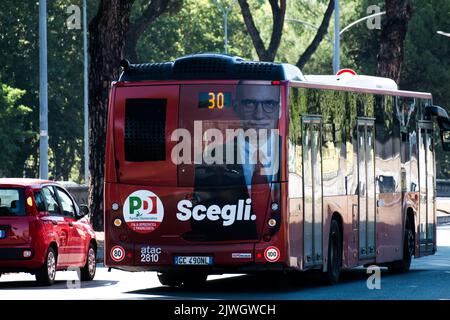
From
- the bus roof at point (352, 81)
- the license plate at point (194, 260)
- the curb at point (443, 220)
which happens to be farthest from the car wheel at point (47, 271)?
the curb at point (443, 220)

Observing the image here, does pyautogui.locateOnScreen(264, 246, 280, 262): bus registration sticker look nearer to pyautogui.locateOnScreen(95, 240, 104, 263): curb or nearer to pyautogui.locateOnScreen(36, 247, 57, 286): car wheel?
pyautogui.locateOnScreen(36, 247, 57, 286): car wheel

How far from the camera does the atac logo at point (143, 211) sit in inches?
814

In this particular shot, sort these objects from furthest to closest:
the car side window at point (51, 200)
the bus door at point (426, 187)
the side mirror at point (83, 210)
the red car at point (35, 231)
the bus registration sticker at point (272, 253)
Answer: the bus door at point (426, 187) < the side mirror at point (83, 210) < the car side window at point (51, 200) < the red car at point (35, 231) < the bus registration sticker at point (272, 253)

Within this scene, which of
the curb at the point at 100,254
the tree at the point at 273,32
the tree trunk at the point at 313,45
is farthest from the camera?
the tree trunk at the point at 313,45

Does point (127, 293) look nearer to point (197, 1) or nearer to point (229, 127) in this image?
point (229, 127)

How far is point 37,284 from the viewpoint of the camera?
76.1ft

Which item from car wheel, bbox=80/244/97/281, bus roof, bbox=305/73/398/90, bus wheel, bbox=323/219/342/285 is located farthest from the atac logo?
car wheel, bbox=80/244/97/281

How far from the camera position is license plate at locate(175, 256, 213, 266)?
20.5 metres

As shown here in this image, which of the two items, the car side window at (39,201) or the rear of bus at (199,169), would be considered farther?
the car side window at (39,201)

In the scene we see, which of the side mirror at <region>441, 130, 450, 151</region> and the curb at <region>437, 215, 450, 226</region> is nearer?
the side mirror at <region>441, 130, 450, 151</region>

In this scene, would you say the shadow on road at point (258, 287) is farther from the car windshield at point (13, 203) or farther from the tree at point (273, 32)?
the tree at point (273, 32)

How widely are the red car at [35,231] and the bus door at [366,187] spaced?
429 centimetres

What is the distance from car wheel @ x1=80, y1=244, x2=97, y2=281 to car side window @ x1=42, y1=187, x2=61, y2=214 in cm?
126

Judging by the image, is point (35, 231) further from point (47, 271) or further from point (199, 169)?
point (199, 169)
